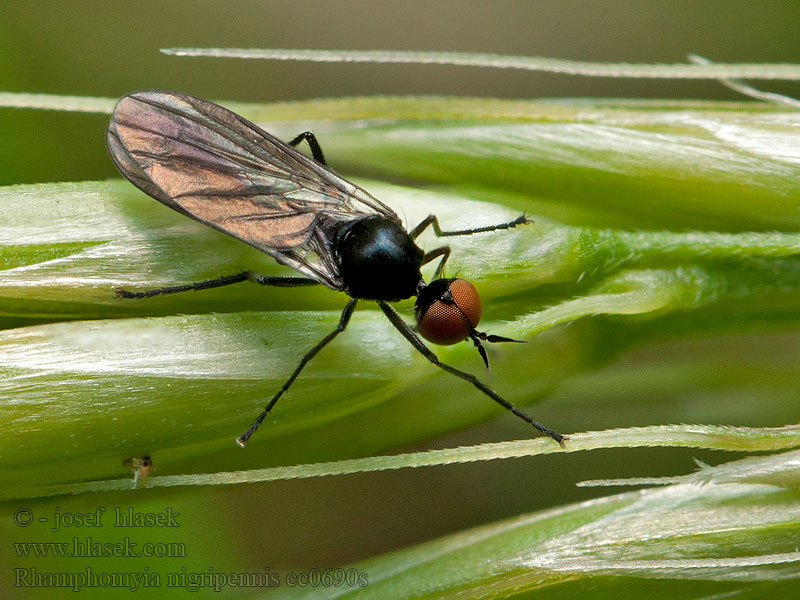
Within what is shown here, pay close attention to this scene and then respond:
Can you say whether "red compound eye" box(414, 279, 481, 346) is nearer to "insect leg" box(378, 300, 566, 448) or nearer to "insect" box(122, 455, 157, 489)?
"insect leg" box(378, 300, 566, 448)

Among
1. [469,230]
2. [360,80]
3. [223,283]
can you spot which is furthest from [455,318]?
[360,80]

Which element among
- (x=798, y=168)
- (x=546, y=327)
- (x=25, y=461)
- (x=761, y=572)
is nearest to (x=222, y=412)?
(x=25, y=461)

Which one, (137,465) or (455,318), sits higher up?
(455,318)

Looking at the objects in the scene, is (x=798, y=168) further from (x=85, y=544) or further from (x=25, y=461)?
(x=85, y=544)

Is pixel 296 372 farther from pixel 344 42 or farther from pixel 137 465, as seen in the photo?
pixel 344 42

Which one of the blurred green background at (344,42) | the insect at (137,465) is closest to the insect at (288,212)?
the insect at (137,465)

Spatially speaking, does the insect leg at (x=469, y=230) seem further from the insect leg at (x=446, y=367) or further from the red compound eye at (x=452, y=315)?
the insect leg at (x=446, y=367)
